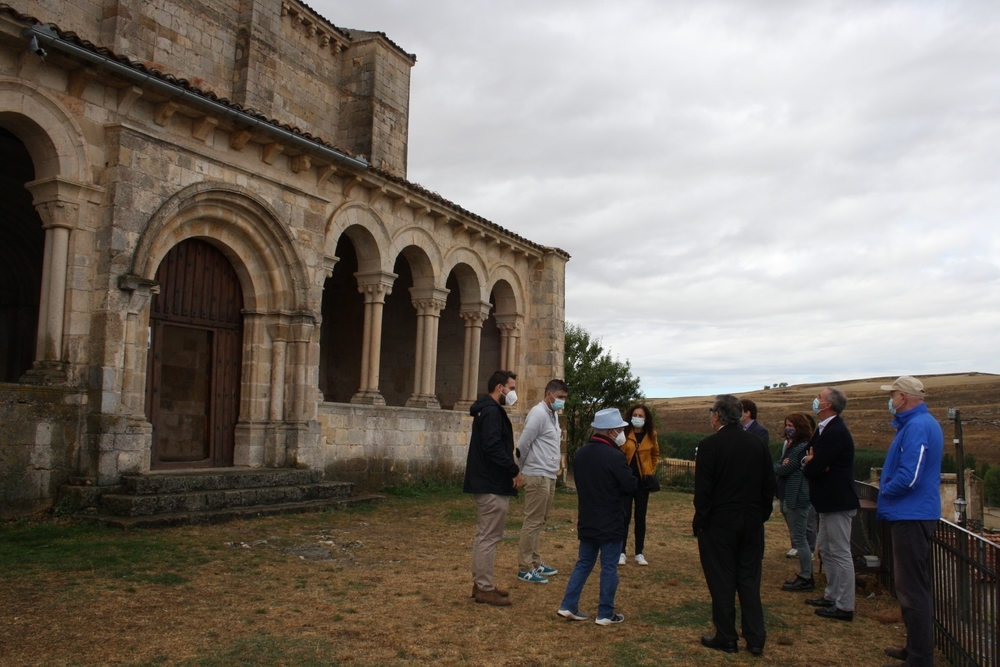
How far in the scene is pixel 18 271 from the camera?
13.1 meters

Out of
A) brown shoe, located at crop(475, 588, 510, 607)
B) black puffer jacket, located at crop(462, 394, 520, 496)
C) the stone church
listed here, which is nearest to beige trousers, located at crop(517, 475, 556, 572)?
black puffer jacket, located at crop(462, 394, 520, 496)

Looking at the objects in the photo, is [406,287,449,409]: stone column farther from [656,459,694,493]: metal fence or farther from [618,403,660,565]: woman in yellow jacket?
[656,459,694,493]: metal fence

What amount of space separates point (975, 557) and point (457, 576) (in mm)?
3874

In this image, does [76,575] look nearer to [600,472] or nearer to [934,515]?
[600,472]

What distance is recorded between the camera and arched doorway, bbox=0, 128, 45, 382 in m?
12.4

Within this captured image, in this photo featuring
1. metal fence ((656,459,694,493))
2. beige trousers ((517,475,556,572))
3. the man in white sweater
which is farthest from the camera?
metal fence ((656,459,694,493))

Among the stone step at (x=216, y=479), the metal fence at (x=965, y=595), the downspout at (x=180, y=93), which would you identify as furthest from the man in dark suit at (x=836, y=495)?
the downspout at (x=180, y=93)

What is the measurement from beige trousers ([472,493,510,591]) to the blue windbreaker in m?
2.53

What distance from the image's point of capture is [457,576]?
680 centimetres

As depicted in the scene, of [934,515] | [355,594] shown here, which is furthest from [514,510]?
[934,515]

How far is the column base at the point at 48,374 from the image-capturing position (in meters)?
8.52

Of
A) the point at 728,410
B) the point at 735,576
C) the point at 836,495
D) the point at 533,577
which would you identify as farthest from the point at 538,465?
the point at 836,495

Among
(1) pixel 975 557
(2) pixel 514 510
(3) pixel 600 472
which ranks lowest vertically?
(2) pixel 514 510

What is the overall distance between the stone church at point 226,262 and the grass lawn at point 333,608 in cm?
218
